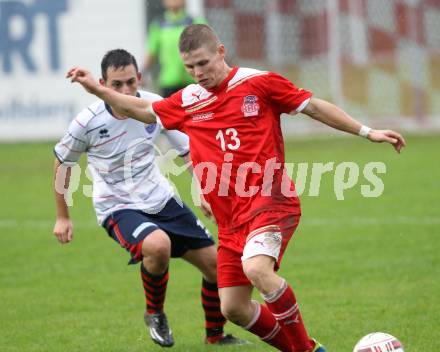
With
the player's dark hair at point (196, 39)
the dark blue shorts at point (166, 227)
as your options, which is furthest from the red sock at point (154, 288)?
the player's dark hair at point (196, 39)

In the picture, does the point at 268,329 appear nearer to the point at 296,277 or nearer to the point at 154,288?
the point at 154,288

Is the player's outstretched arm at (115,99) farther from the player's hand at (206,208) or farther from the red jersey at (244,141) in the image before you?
the player's hand at (206,208)

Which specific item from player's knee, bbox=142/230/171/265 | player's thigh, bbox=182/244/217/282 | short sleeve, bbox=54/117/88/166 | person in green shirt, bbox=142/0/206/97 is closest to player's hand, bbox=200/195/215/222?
player's knee, bbox=142/230/171/265

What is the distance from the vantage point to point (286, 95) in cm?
550

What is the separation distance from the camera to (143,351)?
628cm

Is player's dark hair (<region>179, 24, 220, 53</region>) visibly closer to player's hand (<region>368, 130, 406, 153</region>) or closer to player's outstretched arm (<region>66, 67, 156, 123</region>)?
player's outstretched arm (<region>66, 67, 156, 123</region>)

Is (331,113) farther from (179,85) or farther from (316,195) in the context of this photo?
(179,85)

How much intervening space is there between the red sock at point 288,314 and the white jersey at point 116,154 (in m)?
1.53

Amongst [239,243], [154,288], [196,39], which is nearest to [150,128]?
[154,288]

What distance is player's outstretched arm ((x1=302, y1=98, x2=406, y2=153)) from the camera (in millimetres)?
5266

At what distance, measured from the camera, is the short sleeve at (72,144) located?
6449 mm

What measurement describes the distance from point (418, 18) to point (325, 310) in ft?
50.2

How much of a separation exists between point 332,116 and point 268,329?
120 centimetres

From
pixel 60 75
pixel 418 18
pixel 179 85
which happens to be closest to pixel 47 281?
pixel 179 85
